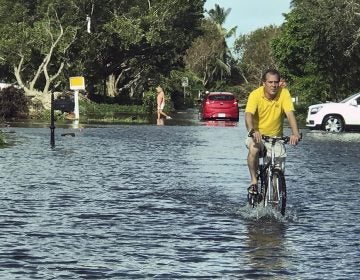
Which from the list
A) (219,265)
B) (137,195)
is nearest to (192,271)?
(219,265)

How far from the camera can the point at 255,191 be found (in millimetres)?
11672

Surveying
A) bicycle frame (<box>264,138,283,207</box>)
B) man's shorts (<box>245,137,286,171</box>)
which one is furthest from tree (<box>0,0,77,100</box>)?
bicycle frame (<box>264,138,283,207</box>)

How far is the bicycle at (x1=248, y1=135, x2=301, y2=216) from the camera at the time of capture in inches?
440

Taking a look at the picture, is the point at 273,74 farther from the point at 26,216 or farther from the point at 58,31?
the point at 58,31

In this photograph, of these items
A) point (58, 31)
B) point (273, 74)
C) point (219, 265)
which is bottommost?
point (219, 265)

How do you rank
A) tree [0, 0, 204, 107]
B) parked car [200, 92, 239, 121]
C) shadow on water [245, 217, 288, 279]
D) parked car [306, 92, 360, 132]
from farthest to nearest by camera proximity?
tree [0, 0, 204, 107] < parked car [200, 92, 239, 121] < parked car [306, 92, 360, 132] < shadow on water [245, 217, 288, 279]

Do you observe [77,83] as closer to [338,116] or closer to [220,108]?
[220,108]

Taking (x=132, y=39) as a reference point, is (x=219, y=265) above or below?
below

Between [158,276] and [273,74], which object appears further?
[273,74]

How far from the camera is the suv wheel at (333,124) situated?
3797 cm

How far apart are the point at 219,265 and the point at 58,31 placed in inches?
2264

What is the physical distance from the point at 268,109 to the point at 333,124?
2719cm

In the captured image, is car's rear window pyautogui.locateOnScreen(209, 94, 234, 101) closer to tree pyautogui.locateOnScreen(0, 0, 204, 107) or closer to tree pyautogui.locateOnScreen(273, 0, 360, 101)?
tree pyautogui.locateOnScreen(273, 0, 360, 101)

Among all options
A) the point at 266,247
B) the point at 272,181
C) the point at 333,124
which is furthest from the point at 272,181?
the point at 333,124
